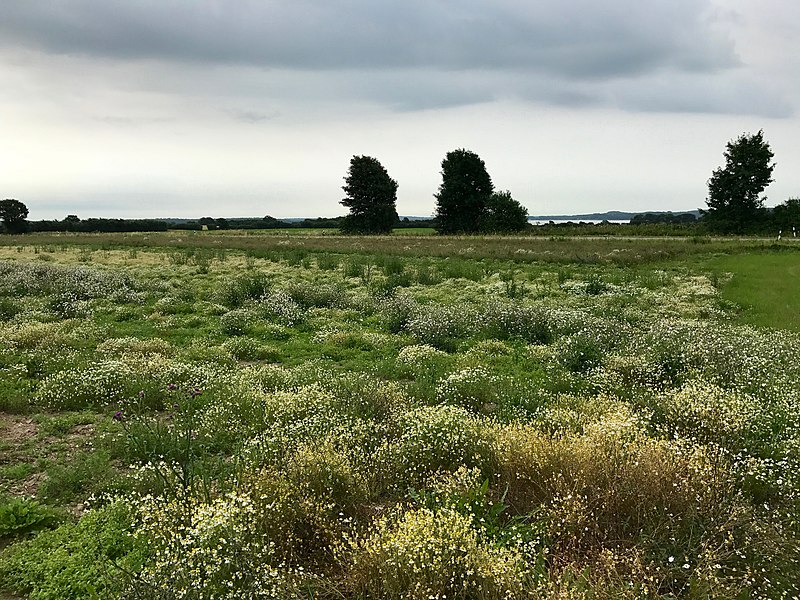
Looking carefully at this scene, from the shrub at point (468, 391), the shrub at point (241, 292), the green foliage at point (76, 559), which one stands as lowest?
the green foliage at point (76, 559)

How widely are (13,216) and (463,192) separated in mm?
89290

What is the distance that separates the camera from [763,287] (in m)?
21.8

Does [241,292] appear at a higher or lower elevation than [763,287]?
higher

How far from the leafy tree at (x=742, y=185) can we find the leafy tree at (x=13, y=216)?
124977 millimetres

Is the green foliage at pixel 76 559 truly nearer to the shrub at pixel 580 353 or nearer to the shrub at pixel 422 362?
the shrub at pixel 422 362

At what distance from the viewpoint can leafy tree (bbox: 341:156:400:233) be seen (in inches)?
3723

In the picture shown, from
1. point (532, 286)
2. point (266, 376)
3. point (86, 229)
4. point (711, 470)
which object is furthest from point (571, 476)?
point (86, 229)

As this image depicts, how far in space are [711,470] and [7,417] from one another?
1096 centimetres

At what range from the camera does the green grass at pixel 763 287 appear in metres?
16.2

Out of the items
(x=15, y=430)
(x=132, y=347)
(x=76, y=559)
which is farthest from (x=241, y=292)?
(x=76, y=559)

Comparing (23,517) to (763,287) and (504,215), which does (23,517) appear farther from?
(504,215)

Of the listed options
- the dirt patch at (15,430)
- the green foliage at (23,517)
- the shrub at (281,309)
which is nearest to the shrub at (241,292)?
the shrub at (281,309)

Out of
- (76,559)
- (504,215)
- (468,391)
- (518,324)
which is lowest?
(76,559)

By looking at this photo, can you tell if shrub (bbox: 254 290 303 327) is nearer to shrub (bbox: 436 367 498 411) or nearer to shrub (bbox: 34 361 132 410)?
shrub (bbox: 34 361 132 410)
